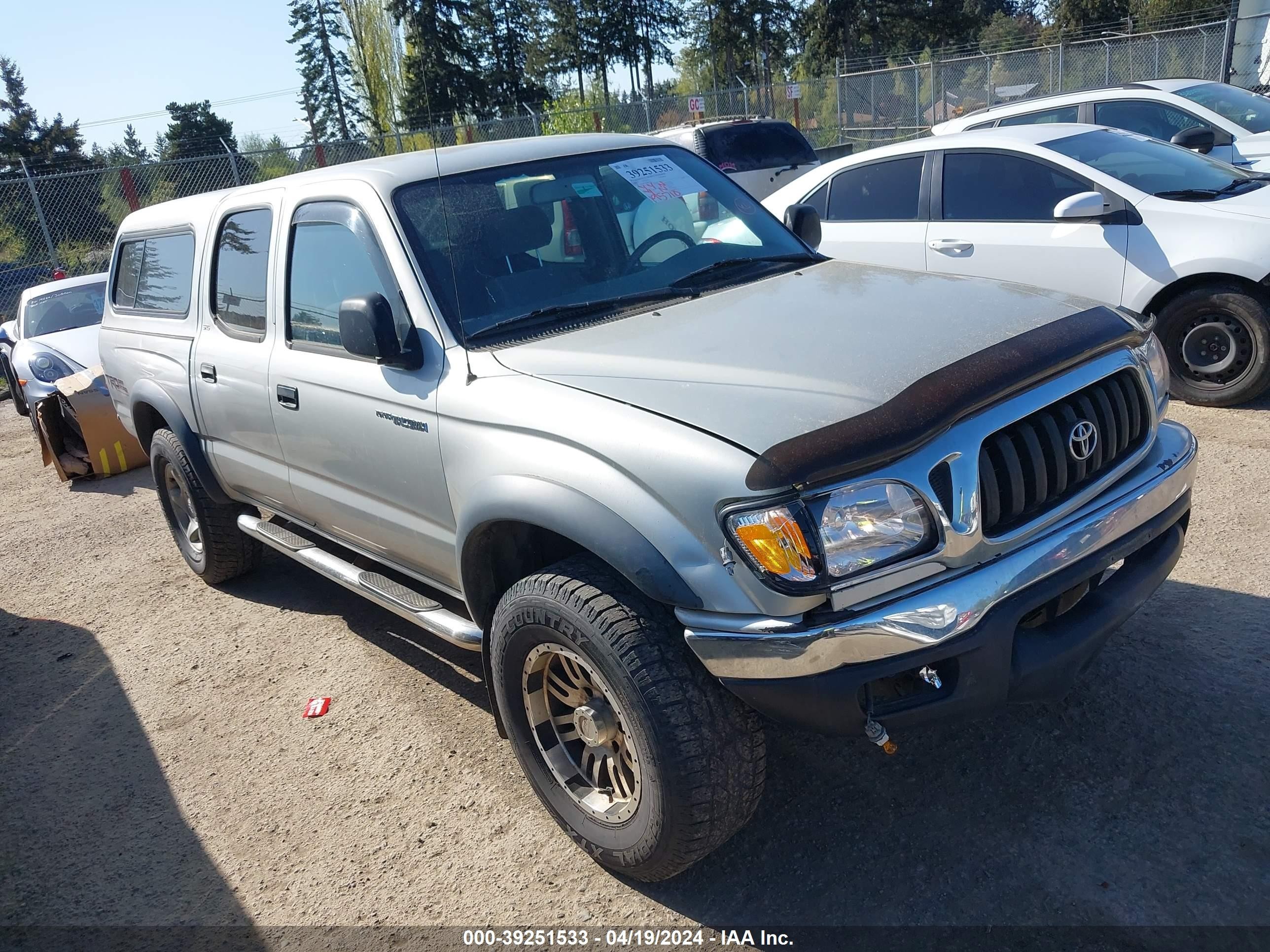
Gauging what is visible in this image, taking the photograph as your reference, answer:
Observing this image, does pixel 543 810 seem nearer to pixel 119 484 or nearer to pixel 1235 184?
pixel 1235 184

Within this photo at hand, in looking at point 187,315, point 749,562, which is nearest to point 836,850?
point 749,562

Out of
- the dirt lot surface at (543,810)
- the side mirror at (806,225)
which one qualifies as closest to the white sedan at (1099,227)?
the dirt lot surface at (543,810)

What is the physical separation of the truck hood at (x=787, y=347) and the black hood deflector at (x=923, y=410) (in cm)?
5

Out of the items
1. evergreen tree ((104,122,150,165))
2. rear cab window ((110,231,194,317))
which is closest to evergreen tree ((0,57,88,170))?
evergreen tree ((104,122,150,165))

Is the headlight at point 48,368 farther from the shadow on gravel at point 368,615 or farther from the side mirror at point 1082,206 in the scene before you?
the side mirror at point 1082,206

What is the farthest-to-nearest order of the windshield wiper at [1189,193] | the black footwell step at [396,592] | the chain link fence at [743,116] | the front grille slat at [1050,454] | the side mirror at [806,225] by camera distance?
the chain link fence at [743,116] < the windshield wiper at [1189,193] < the side mirror at [806,225] < the black footwell step at [396,592] < the front grille slat at [1050,454]

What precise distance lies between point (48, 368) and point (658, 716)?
29.3 ft

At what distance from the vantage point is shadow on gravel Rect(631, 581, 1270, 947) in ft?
8.34

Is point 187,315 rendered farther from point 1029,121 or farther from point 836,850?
point 1029,121

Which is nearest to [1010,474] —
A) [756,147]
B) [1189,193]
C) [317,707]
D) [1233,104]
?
[317,707]

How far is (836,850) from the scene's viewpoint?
2.84 metres

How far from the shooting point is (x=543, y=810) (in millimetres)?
3236

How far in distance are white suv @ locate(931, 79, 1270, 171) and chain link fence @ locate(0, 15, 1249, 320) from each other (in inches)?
290

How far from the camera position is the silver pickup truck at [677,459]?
227 cm
